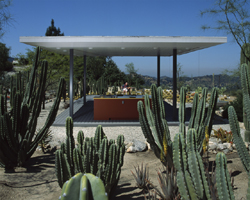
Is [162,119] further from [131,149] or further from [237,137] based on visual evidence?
[131,149]

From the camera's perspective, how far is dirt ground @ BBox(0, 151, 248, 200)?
422 cm

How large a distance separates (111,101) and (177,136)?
826 centimetres

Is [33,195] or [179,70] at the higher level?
[179,70]

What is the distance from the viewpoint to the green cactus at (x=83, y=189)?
1.66m

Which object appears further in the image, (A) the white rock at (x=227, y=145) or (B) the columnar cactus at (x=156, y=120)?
(A) the white rock at (x=227, y=145)

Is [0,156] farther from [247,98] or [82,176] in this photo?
[247,98]

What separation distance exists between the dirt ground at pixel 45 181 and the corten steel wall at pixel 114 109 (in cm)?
476

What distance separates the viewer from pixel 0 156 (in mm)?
5148

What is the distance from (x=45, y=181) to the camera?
15.7ft

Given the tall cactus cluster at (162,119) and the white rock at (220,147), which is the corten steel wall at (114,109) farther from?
the tall cactus cluster at (162,119)

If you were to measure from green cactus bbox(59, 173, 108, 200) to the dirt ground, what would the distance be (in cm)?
261

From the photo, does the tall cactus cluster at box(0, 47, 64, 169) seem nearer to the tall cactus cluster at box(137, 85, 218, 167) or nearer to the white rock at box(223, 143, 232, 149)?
the tall cactus cluster at box(137, 85, 218, 167)

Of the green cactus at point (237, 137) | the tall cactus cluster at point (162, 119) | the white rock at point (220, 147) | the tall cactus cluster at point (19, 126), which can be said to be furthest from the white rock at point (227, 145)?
the tall cactus cluster at point (19, 126)

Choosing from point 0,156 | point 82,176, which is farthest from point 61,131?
point 82,176
